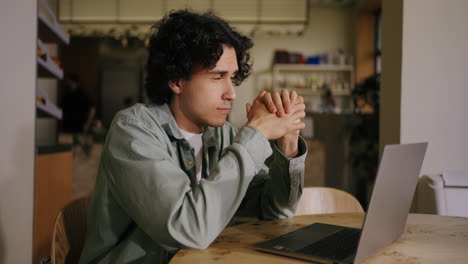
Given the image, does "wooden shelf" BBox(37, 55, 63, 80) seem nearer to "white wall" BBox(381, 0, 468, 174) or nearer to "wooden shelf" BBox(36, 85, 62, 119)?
"wooden shelf" BBox(36, 85, 62, 119)

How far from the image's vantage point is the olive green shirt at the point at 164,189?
859mm

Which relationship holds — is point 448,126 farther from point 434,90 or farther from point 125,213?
point 125,213

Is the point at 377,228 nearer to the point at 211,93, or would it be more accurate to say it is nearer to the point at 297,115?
the point at 297,115

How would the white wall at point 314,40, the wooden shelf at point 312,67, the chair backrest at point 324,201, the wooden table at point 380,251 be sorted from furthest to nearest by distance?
1. the white wall at point 314,40
2. the wooden shelf at point 312,67
3. the chair backrest at point 324,201
4. the wooden table at point 380,251

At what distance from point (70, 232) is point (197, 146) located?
0.41m

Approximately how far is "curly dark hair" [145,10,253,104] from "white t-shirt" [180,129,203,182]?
0.14m

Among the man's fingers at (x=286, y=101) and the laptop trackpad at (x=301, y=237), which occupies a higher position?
the man's fingers at (x=286, y=101)

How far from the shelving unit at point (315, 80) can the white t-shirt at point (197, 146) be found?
5.67m

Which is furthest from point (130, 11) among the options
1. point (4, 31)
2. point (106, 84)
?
point (4, 31)

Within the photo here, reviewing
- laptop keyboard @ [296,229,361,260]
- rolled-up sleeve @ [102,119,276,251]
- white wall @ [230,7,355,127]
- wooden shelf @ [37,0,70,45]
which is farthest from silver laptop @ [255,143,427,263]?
white wall @ [230,7,355,127]

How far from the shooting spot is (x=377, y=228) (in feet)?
2.55

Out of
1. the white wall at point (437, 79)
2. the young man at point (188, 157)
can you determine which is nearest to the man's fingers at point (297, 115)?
the young man at point (188, 157)

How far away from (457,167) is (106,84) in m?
6.69

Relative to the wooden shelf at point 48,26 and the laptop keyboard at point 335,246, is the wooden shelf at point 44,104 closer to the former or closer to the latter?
the wooden shelf at point 48,26
